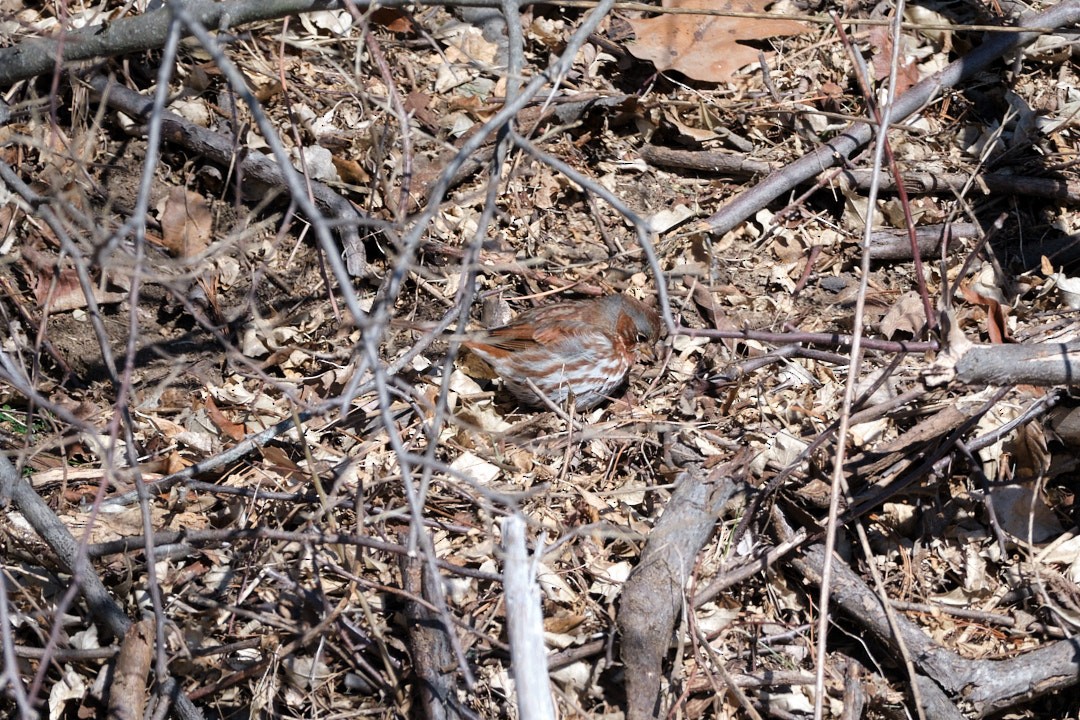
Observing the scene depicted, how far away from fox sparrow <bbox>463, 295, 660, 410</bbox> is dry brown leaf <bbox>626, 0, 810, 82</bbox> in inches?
59.2

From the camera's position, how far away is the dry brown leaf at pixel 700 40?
504 centimetres

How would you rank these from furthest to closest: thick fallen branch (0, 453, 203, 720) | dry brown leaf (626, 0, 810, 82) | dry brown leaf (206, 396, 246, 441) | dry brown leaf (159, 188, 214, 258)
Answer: dry brown leaf (626, 0, 810, 82)
dry brown leaf (159, 188, 214, 258)
dry brown leaf (206, 396, 246, 441)
thick fallen branch (0, 453, 203, 720)

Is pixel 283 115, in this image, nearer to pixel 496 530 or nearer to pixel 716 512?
pixel 496 530

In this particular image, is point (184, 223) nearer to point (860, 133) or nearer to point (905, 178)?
point (860, 133)

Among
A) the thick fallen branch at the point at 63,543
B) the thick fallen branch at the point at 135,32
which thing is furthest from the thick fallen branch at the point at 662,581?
the thick fallen branch at the point at 135,32

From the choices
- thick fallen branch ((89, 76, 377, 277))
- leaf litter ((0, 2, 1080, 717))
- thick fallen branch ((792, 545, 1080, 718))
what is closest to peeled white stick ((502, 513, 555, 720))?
leaf litter ((0, 2, 1080, 717))

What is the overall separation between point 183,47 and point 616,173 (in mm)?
2199

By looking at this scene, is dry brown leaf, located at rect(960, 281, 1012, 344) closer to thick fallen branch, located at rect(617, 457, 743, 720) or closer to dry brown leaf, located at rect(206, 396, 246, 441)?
thick fallen branch, located at rect(617, 457, 743, 720)

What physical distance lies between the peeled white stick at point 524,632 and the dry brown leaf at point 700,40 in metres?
3.44

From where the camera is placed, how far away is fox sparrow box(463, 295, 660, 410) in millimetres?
4309

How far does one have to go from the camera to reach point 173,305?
4305mm

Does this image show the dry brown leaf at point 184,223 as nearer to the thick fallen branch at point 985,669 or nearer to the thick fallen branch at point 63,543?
the thick fallen branch at point 63,543

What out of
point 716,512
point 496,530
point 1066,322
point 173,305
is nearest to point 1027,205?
point 1066,322

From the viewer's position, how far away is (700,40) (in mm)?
5090
